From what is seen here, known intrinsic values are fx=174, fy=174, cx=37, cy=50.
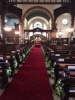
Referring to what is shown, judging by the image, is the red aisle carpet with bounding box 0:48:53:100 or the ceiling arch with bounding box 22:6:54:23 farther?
the ceiling arch with bounding box 22:6:54:23

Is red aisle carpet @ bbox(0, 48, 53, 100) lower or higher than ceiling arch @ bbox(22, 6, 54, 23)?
lower

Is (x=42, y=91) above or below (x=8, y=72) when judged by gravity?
below

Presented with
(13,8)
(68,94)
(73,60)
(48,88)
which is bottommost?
(48,88)

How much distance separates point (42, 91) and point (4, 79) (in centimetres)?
122

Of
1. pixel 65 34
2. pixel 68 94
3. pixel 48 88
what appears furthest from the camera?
pixel 65 34

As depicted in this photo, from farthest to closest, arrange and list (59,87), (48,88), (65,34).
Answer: (65,34)
(48,88)
(59,87)

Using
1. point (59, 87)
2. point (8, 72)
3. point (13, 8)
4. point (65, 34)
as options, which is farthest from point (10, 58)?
point (65, 34)

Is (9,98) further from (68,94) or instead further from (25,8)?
(25,8)

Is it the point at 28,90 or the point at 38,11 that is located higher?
the point at 38,11

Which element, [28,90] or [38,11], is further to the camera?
[38,11]

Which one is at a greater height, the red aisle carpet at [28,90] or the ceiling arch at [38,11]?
the ceiling arch at [38,11]

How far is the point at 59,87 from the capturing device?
3.66 metres

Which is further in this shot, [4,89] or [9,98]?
[4,89]

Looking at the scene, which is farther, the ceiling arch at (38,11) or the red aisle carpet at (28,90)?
the ceiling arch at (38,11)
